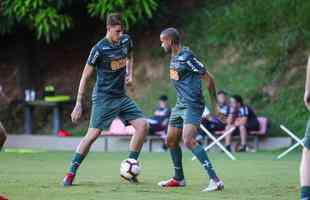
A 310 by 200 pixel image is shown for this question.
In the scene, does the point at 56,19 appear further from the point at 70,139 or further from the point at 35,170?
the point at 35,170

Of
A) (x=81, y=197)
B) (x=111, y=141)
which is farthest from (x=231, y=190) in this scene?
(x=111, y=141)

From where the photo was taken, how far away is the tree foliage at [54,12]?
89.4ft

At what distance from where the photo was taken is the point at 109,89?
44.8 ft

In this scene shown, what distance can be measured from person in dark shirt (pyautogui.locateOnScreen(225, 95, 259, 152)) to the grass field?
2.36m

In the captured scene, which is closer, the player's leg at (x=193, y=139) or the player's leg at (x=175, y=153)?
the player's leg at (x=193, y=139)

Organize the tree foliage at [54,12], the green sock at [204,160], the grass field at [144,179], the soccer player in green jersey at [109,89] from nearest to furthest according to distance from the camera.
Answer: the grass field at [144,179]
the green sock at [204,160]
the soccer player in green jersey at [109,89]
the tree foliage at [54,12]

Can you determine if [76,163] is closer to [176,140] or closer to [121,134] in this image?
[176,140]

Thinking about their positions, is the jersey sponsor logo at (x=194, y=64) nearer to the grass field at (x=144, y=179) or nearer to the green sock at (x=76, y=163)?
the grass field at (x=144, y=179)

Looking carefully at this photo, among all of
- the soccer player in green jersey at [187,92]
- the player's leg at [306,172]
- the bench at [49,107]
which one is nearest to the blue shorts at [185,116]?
the soccer player in green jersey at [187,92]

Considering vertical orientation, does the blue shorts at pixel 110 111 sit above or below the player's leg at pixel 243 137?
above

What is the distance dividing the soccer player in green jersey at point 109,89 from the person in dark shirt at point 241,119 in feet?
33.9

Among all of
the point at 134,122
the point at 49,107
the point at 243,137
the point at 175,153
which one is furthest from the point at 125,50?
the point at 49,107

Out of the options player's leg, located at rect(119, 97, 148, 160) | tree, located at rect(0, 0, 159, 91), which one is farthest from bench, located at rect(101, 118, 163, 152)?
player's leg, located at rect(119, 97, 148, 160)

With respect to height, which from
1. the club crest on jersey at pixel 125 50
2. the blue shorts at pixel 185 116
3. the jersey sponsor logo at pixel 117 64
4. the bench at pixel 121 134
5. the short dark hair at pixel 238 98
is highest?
the club crest on jersey at pixel 125 50
